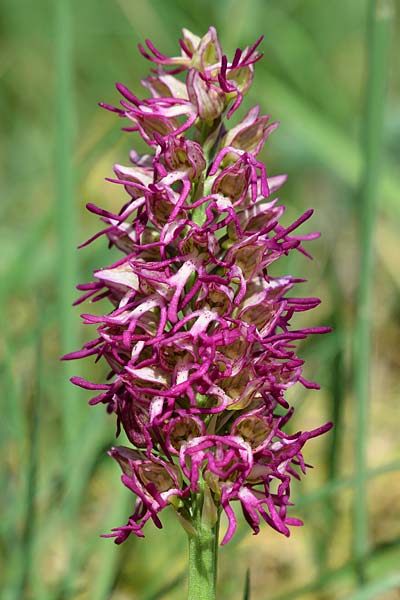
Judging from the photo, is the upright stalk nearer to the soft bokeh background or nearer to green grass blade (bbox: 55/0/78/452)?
the soft bokeh background

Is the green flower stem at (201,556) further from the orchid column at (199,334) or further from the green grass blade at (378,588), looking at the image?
the green grass blade at (378,588)

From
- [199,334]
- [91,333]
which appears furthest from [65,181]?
[91,333]

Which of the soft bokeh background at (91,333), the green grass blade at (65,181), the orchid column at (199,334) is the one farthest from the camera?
the green grass blade at (65,181)

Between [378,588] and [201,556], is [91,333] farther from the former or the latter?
[201,556]

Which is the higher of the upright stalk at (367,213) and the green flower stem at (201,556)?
the upright stalk at (367,213)

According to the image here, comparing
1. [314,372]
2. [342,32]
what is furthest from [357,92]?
[314,372]

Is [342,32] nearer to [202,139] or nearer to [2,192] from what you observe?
[2,192]

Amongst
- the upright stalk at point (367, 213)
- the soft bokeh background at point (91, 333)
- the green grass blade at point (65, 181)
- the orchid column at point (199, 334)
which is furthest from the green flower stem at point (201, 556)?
the green grass blade at point (65, 181)
